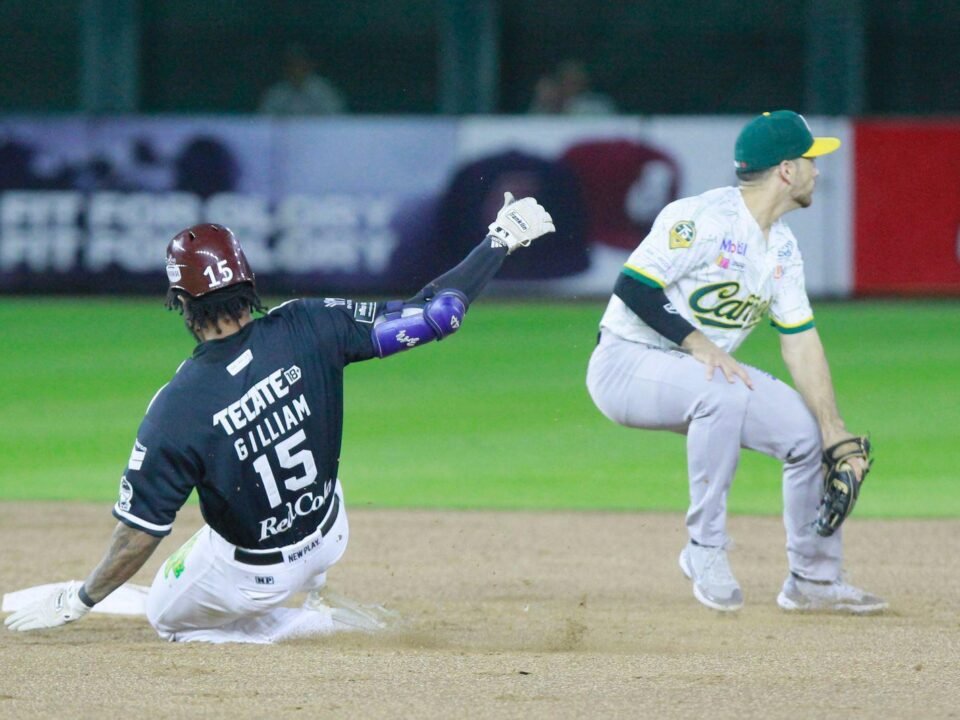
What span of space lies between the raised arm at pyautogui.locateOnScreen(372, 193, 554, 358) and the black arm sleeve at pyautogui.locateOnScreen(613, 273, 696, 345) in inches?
22.0

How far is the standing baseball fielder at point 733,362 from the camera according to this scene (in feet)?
18.8

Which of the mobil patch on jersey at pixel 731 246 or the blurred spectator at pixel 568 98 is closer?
the mobil patch on jersey at pixel 731 246

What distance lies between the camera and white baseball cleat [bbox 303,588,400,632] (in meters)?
5.71

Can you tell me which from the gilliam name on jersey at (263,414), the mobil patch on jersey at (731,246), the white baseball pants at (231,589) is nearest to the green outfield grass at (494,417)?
the mobil patch on jersey at (731,246)

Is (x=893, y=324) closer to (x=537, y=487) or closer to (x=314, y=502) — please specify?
(x=537, y=487)

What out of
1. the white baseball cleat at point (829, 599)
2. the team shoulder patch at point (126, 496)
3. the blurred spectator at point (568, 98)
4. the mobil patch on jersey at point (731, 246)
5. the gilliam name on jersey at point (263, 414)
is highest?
the blurred spectator at point (568, 98)

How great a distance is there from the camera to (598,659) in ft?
16.7

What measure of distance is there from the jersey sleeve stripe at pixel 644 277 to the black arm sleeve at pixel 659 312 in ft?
0.04

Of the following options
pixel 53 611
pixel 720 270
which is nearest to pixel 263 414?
pixel 53 611

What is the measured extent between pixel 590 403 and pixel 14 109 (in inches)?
457

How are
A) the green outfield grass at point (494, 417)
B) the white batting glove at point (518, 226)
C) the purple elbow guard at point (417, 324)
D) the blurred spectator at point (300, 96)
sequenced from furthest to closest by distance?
1. the blurred spectator at point (300, 96)
2. the green outfield grass at point (494, 417)
3. the white batting glove at point (518, 226)
4. the purple elbow guard at point (417, 324)

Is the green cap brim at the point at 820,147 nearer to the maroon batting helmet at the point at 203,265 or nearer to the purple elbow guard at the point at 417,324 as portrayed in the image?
the purple elbow guard at the point at 417,324

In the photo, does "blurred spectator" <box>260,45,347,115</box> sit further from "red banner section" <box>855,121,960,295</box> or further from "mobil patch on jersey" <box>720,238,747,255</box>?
"mobil patch on jersey" <box>720,238,747,255</box>

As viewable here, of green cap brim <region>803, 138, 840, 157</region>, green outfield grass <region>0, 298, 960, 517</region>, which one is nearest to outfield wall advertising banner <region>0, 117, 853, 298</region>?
green outfield grass <region>0, 298, 960, 517</region>
